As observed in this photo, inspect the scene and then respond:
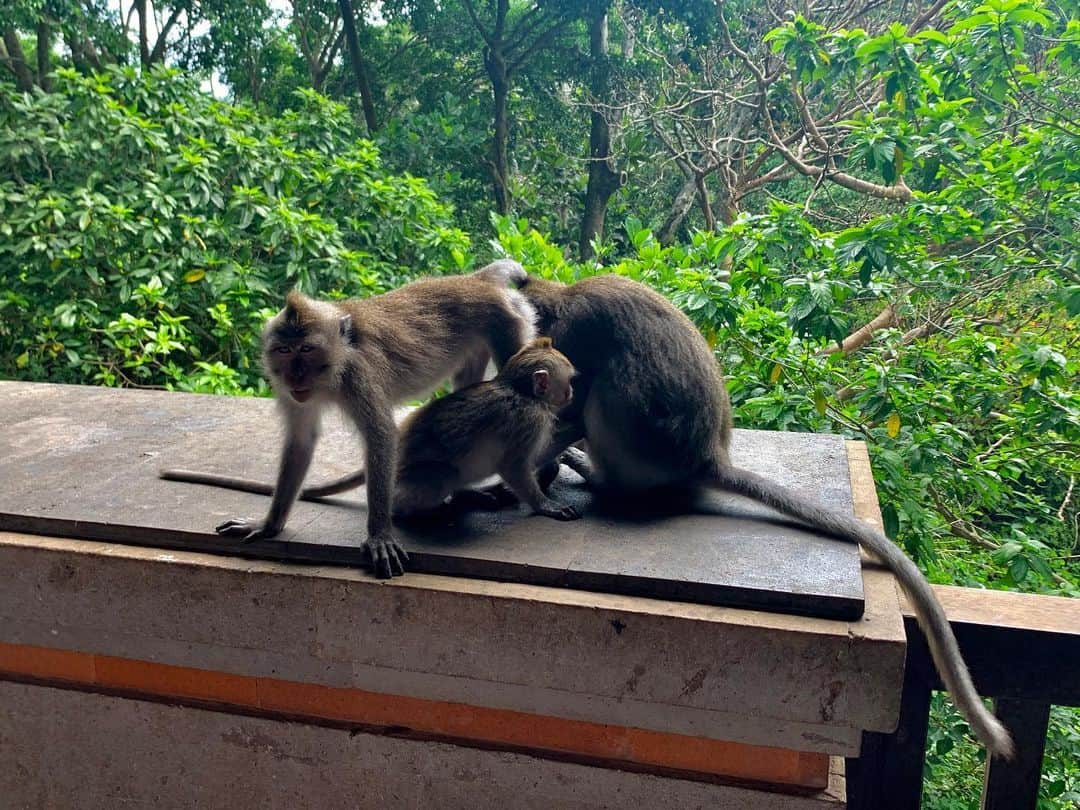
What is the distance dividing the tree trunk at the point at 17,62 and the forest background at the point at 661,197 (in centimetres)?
4

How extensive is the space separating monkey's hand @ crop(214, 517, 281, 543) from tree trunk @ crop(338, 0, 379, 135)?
716 centimetres

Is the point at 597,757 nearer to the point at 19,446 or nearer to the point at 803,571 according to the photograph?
the point at 803,571

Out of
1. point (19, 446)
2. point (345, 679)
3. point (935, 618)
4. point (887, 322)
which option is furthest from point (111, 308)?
point (935, 618)

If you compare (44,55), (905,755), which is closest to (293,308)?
(905,755)

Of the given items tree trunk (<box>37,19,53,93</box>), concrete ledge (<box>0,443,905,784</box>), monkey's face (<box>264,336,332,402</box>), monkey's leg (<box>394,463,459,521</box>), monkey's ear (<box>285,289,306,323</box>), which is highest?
tree trunk (<box>37,19,53,93</box>)

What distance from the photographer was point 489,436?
2.43m

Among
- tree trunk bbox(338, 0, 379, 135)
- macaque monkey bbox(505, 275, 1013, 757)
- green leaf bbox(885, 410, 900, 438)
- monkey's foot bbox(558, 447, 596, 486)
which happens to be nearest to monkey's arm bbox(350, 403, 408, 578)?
macaque monkey bbox(505, 275, 1013, 757)

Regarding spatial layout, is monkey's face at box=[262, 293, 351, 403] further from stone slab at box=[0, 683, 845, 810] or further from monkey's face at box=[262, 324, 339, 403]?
stone slab at box=[0, 683, 845, 810]

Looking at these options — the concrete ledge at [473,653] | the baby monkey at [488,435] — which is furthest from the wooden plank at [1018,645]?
the baby monkey at [488,435]

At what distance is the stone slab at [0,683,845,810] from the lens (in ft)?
6.83

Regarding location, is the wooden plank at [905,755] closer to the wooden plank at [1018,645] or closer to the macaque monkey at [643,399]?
the wooden plank at [1018,645]

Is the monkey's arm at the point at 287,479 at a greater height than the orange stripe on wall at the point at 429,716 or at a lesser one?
greater

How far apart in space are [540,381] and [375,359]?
455mm

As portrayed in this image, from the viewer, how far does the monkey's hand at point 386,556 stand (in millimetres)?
2105
